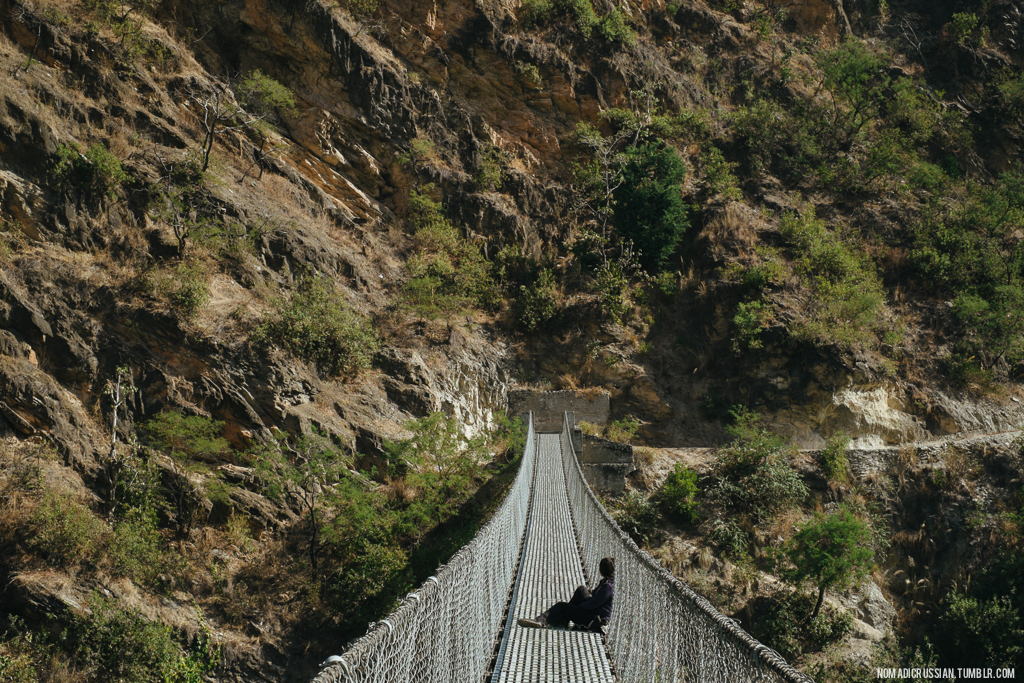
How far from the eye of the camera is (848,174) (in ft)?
70.9

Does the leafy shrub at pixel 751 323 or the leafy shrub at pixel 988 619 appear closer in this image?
the leafy shrub at pixel 988 619

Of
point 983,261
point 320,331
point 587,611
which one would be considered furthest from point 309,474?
point 983,261

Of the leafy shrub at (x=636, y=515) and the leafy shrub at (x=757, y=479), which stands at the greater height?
the leafy shrub at (x=757, y=479)

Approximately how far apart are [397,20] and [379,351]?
12.7 metres

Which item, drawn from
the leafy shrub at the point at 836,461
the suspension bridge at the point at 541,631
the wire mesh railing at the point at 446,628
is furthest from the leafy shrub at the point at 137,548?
the leafy shrub at the point at 836,461

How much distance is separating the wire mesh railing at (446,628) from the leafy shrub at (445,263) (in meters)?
10.9

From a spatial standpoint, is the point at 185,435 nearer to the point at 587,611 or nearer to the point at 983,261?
the point at 587,611

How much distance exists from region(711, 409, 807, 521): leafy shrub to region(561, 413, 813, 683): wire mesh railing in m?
6.02

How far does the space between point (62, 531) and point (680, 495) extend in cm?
993

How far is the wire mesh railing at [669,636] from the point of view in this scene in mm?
2865

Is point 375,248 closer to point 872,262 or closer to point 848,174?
point 872,262

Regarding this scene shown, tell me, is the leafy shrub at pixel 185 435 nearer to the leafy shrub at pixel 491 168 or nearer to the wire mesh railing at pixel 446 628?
the wire mesh railing at pixel 446 628

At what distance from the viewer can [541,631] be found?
5410mm

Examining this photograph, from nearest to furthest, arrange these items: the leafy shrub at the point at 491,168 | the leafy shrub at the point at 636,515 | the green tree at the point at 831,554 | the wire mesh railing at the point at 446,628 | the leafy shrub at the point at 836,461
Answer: the wire mesh railing at the point at 446,628 < the green tree at the point at 831,554 < the leafy shrub at the point at 636,515 < the leafy shrub at the point at 836,461 < the leafy shrub at the point at 491,168
